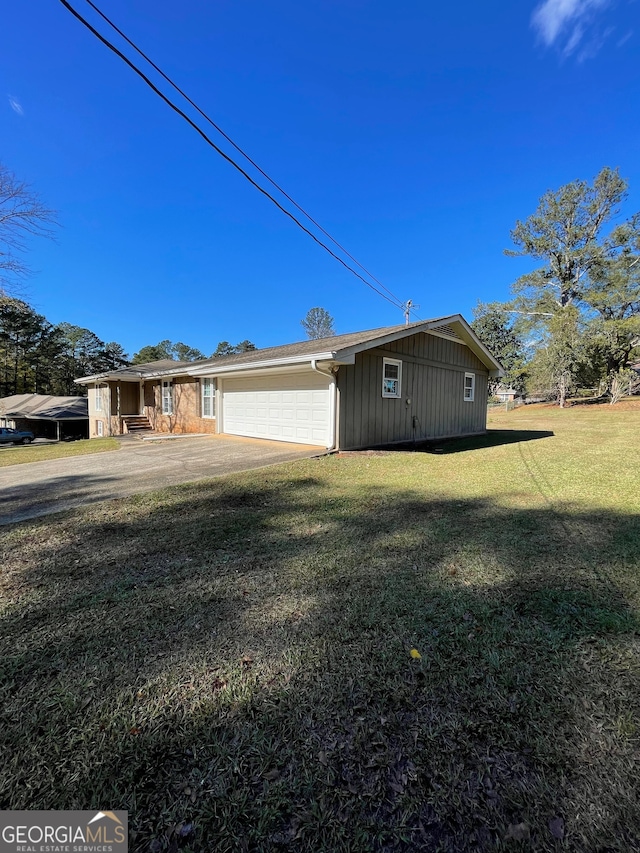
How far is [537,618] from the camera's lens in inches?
92.4

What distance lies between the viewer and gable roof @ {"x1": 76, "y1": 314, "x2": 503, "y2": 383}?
342 inches

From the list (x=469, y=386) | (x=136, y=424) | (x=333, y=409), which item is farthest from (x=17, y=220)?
(x=469, y=386)

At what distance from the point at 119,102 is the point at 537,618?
32.2 feet

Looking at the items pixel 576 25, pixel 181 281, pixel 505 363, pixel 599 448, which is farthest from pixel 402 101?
pixel 505 363

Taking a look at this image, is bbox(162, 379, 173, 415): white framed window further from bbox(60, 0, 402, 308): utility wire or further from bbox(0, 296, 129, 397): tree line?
bbox(0, 296, 129, 397): tree line

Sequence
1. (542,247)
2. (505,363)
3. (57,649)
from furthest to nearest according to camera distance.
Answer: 1. (505,363)
2. (542,247)
3. (57,649)

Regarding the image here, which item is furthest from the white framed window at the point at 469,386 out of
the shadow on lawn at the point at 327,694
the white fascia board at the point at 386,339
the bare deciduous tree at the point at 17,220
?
the bare deciduous tree at the point at 17,220

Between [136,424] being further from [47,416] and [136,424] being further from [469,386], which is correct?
[47,416]

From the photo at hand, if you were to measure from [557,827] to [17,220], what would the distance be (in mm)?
17782

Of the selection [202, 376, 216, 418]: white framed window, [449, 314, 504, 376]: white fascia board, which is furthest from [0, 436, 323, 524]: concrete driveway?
[449, 314, 504, 376]: white fascia board

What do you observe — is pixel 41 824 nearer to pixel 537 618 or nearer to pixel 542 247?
pixel 537 618

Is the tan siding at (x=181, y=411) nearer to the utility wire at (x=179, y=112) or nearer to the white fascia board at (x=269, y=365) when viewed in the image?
the white fascia board at (x=269, y=365)

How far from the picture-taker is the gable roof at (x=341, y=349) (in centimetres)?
869

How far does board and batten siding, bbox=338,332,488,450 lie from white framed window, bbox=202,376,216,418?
20.8 ft
